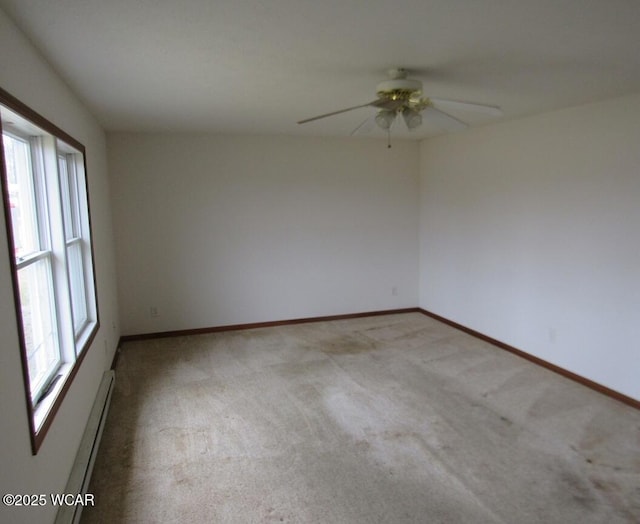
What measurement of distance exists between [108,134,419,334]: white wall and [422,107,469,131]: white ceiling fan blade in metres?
2.62

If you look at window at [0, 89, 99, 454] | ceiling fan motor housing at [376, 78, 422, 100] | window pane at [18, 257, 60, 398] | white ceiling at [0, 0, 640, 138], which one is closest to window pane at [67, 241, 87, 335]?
window at [0, 89, 99, 454]

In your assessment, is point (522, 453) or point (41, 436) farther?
point (522, 453)

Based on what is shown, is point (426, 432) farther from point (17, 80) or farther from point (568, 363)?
point (17, 80)

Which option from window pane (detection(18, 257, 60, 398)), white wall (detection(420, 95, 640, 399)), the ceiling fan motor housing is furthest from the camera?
white wall (detection(420, 95, 640, 399))

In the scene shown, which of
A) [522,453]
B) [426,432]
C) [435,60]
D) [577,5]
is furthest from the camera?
[426,432]

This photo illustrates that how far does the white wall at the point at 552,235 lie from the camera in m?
3.30

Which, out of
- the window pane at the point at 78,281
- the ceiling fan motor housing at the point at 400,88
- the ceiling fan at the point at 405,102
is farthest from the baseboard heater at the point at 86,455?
the ceiling fan motor housing at the point at 400,88

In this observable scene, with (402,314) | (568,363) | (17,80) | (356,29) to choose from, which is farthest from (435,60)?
(402,314)

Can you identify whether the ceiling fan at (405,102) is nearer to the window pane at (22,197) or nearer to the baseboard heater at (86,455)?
the window pane at (22,197)

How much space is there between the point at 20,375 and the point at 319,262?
13.2ft

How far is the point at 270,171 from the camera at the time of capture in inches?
203

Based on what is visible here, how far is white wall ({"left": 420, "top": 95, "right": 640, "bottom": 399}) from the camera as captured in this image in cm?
330

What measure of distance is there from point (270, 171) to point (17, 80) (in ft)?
11.1

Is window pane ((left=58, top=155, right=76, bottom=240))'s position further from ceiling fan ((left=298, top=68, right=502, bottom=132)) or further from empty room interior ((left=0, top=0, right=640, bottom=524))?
ceiling fan ((left=298, top=68, right=502, bottom=132))
